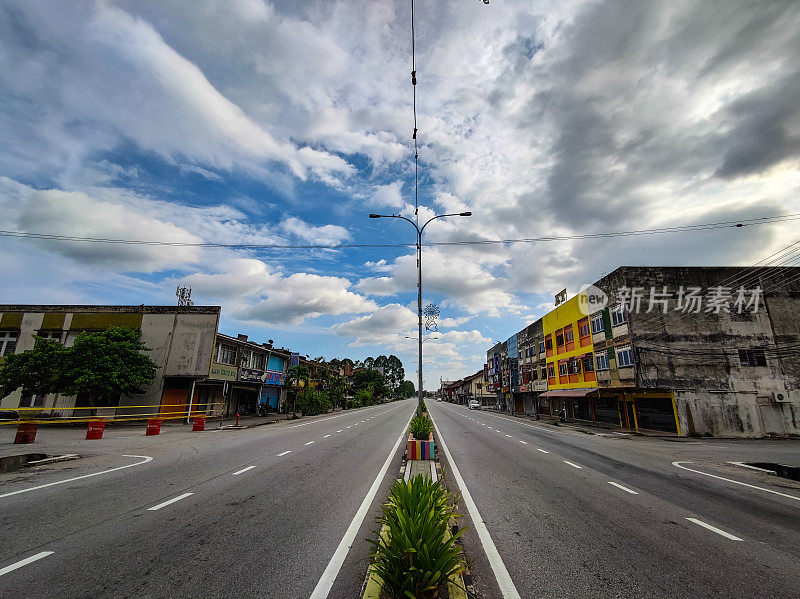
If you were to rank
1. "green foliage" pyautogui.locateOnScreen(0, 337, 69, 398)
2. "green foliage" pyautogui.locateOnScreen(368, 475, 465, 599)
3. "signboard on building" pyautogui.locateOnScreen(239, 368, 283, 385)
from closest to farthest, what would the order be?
"green foliage" pyautogui.locateOnScreen(368, 475, 465, 599)
"green foliage" pyautogui.locateOnScreen(0, 337, 69, 398)
"signboard on building" pyautogui.locateOnScreen(239, 368, 283, 385)

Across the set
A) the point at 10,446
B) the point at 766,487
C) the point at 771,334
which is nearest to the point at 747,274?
the point at 771,334

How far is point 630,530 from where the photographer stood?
5.79m

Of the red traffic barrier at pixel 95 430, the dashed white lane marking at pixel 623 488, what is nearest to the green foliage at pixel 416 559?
the dashed white lane marking at pixel 623 488

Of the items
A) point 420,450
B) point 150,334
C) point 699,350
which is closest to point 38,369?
point 150,334

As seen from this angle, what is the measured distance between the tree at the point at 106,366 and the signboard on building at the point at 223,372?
3937 millimetres

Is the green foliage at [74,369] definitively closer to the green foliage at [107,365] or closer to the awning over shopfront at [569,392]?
the green foliage at [107,365]

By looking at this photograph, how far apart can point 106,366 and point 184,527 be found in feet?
80.2

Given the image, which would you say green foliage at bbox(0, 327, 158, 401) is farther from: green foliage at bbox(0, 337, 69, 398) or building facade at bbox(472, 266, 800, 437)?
building facade at bbox(472, 266, 800, 437)

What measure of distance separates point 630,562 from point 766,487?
A: 8309mm

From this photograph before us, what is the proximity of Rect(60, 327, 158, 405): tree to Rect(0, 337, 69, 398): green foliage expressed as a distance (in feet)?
1.52

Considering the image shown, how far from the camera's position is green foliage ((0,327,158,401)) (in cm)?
2330

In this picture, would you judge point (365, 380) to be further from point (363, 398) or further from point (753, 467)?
point (753, 467)

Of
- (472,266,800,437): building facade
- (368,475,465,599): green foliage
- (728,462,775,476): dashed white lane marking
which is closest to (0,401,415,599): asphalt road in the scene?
(368,475,465,599): green foliage
